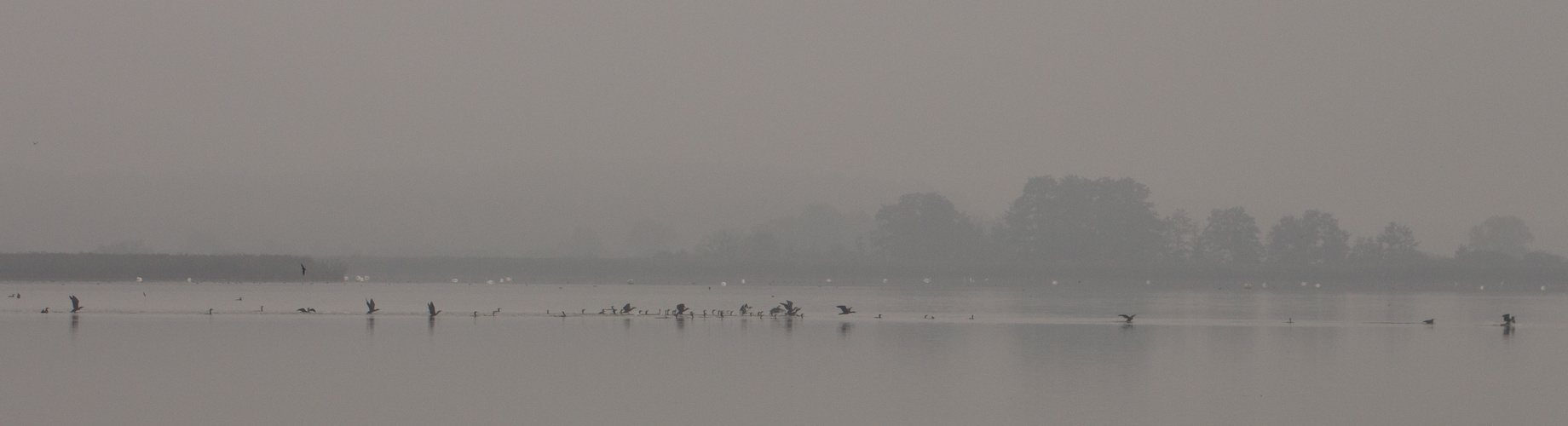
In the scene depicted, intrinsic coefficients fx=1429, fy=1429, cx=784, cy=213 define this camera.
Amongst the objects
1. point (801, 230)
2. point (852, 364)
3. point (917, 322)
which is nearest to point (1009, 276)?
point (801, 230)

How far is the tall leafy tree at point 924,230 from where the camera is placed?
135 m

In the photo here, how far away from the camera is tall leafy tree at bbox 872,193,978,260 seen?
13475cm

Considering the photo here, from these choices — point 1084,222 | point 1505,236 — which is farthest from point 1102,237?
point 1505,236

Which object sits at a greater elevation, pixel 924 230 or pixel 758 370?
pixel 924 230

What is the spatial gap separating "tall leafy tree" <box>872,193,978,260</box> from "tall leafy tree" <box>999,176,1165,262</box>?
17.6 feet

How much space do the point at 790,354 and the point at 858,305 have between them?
31119 millimetres

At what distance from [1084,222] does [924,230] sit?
50.9 ft

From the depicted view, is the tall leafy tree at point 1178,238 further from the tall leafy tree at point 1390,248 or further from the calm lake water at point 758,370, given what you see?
the calm lake water at point 758,370

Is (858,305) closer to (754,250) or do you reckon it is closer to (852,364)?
(852,364)

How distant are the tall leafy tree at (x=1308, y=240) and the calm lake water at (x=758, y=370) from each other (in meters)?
95.4

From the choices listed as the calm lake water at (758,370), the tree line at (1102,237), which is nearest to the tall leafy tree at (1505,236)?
the tree line at (1102,237)

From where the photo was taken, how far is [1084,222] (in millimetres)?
136250

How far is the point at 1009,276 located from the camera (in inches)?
5325

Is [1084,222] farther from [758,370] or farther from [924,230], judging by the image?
[758,370]
